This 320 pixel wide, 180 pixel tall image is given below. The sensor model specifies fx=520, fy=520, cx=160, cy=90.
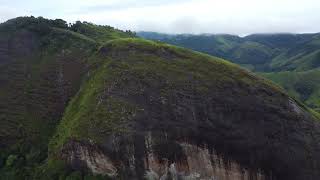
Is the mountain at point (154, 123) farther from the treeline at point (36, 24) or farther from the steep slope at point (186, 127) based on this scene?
the treeline at point (36, 24)

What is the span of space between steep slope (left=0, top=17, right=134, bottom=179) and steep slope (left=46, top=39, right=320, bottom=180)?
14.1ft

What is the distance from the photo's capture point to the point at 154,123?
230 ft

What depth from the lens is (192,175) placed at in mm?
67812

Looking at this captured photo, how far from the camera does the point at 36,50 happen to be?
309 feet

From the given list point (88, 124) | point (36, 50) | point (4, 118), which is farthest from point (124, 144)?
point (36, 50)

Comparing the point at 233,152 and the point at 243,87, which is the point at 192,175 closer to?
the point at 233,152

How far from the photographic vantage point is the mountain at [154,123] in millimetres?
68125

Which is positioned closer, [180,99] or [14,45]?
[180,99]

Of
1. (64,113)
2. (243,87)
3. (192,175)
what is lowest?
(192,175)

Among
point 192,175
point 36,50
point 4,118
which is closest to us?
point 192,175

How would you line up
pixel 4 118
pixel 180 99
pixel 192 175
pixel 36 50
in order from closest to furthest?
pixel 192 175 < pixel 180 99 < pixel 4 118 < pixel 36 50

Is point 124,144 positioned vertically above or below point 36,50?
below

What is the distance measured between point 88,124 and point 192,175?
1577cm

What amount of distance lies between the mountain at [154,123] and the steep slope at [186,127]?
5.3 inches
